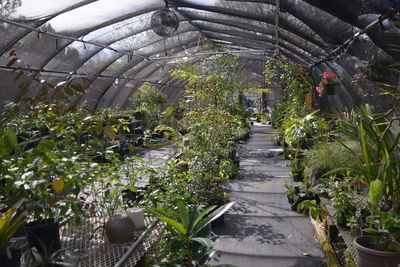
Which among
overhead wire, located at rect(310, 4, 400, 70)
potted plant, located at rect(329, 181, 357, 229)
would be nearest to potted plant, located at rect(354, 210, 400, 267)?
potted plant, located at rect(329, 181, 357, 229)

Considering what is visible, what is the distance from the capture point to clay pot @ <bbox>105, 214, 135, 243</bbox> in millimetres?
2170

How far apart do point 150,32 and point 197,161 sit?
528 cm

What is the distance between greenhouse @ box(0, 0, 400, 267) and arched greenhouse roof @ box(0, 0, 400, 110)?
0.09 ft

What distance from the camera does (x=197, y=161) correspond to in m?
3.78

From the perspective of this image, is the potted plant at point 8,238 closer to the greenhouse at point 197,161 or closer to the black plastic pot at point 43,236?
the greenhouse at point 197,161

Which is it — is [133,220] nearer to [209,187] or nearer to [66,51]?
[209,187]

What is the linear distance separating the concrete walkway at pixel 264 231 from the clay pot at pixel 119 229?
565mm

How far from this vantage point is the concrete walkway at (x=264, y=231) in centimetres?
300

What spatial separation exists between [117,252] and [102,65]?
7356mm

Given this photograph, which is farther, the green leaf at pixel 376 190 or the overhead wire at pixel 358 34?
the overhead wire at pixel 358 34

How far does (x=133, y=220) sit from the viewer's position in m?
2.36

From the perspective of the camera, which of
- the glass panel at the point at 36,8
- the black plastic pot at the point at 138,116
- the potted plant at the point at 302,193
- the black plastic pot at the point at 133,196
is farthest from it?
the black plastic pot at the point at 138,116

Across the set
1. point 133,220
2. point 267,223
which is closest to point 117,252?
point 133,220

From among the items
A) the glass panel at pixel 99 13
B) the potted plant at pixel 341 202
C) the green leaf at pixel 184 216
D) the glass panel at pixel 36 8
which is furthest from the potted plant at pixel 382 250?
the glass panel at pixel 99 13
